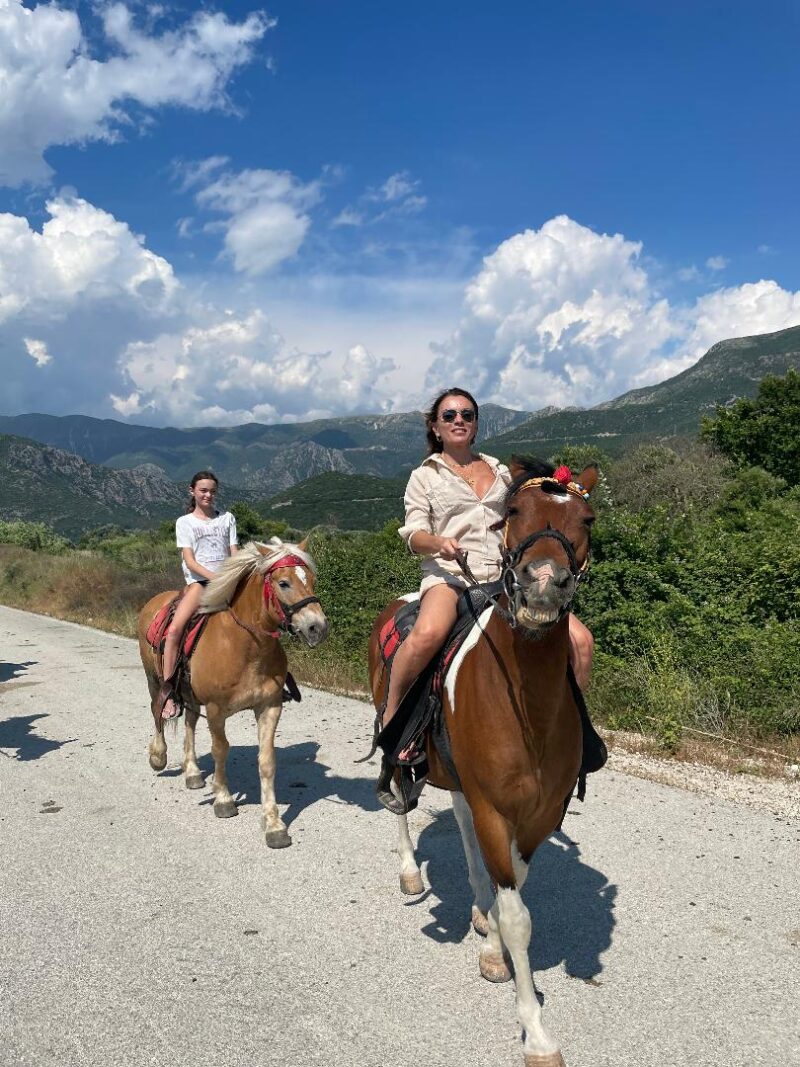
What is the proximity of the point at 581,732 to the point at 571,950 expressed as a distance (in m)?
1.29

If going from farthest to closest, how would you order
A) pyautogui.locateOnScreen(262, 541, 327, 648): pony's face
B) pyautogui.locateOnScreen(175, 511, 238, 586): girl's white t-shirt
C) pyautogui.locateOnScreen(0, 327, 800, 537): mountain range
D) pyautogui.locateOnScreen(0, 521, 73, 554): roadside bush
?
pyautogui.locateOnScreen(0, 327, 800, 537): mountain range → pyautogui.locateOnScreen(0, 521, 73, 554): roadside bush → pyautogui.locateOnScreen(175, 511, 238, 586): girl's white t-shirt → pyautogui.locateOnScreen(262, 541, 327, 648): pony's face

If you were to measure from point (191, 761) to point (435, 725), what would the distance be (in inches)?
152

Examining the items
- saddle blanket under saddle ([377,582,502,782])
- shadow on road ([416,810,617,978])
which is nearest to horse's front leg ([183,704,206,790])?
shadow on road ([416,810,617,978])

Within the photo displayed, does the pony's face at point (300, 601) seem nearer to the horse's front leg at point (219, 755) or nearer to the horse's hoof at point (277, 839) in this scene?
the horse's front leg at point (219, 755)

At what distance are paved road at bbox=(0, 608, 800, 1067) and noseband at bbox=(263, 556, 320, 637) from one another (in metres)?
1.56

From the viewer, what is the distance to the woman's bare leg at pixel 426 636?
367cm

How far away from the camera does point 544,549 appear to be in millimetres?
2457

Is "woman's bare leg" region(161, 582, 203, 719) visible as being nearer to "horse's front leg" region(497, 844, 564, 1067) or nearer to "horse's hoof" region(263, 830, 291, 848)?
"horse's hoof" region(263, 830, 291, 848)

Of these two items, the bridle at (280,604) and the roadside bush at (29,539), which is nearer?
the bridle at (280,604)

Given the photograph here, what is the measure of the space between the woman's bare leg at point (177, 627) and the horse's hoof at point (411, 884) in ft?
9.81

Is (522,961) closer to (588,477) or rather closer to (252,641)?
(588,477)

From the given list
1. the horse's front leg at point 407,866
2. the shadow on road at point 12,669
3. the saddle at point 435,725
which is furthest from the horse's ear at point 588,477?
the shadow on road at point 12,669

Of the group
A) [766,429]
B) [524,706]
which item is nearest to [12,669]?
[524,706]

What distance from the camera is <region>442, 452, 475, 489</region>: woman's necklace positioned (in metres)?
3.79
